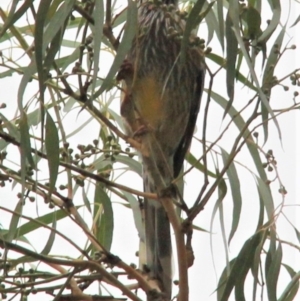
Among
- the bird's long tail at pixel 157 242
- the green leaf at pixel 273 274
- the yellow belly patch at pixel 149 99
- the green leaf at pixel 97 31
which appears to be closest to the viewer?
the green leaf at pixel 97 31

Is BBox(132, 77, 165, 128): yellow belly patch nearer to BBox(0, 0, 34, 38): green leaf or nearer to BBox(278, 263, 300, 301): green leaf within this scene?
BBox(278, 263, 300, 301): green leaf

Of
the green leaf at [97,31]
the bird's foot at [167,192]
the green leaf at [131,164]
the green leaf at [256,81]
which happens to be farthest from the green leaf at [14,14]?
the green leaf at [131,164]

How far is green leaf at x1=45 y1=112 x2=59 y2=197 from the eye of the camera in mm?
1159

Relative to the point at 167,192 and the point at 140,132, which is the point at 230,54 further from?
the point at 140,132

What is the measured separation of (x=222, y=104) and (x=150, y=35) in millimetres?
722

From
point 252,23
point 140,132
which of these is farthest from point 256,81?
point 140,132

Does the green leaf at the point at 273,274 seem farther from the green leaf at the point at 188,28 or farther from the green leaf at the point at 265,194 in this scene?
the green leaf at the point at 188,28

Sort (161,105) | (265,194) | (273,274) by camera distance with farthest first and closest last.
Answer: (161,105)
(265,194)
(273,274)

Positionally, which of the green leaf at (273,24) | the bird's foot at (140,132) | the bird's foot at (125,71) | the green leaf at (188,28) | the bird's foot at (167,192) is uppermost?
the bird's foot at (125,71)

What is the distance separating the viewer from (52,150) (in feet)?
3.95

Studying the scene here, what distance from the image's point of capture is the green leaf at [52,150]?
1159 millimetres

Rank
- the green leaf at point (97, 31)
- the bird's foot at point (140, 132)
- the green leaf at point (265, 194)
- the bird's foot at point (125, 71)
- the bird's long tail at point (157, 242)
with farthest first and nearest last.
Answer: the bird's long tail at point (157, 242) < the bird's foot at point (140, 132) < the bird's foot at point (125, 71) < the green leaf at point (265, 194) < the green leaf at point (97, 31)

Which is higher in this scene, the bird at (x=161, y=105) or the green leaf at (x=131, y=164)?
the bird at (x=161, y=105)

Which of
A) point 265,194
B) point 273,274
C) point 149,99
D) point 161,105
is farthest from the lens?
point 161,105
